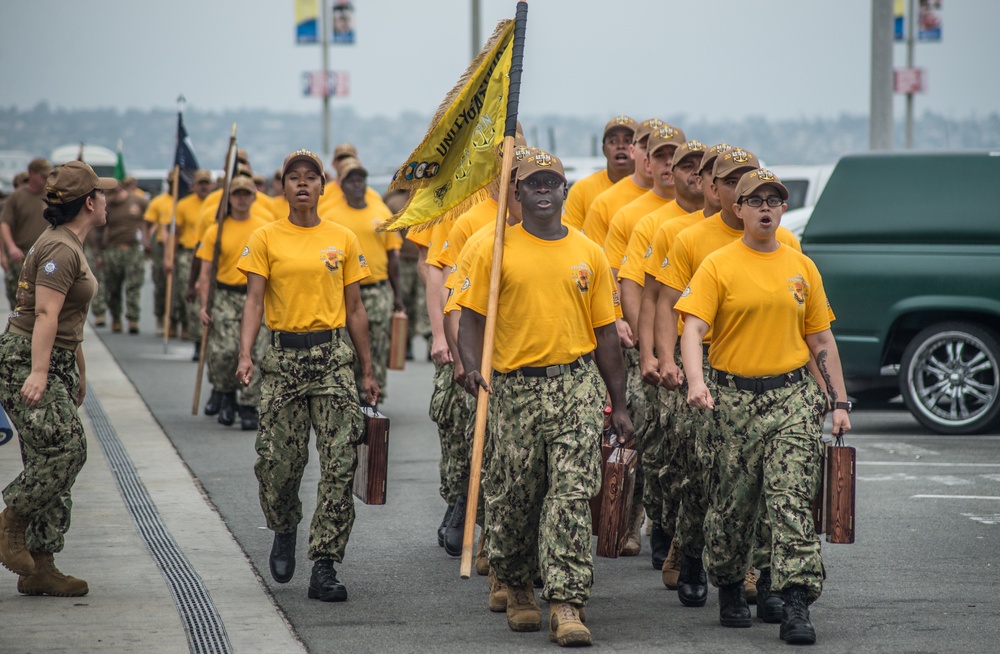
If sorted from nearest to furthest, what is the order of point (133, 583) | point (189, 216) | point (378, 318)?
1. point (133, 583)
2. point (378, 318)
3. point (189, 216)

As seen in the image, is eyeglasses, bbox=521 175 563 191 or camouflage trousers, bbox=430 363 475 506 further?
camouflage trousers, bbox=430 363 475 506

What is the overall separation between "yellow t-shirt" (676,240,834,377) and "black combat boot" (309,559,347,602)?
6.36 ft

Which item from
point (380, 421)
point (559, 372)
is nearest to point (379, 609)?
point (380, 421)

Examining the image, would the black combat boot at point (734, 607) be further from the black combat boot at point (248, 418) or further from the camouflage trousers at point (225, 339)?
the camouflage trousers at point (225, 339)

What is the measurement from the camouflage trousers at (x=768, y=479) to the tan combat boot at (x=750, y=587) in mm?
461

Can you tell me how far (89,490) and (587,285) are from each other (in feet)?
14.3

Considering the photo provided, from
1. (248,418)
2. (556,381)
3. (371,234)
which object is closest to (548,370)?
(556,381)

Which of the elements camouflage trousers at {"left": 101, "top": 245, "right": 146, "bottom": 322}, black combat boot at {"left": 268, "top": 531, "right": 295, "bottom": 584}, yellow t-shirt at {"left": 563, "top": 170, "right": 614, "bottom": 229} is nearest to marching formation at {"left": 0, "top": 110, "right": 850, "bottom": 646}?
black combat boot at {"left": 268, "top": 531, "right": 295, "bottom": 584}

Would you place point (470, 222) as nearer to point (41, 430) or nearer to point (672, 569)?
point (672, 569)

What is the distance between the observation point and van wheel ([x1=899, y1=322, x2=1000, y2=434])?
11922 mm

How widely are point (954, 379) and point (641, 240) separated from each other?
5366 mm

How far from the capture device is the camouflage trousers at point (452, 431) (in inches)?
314

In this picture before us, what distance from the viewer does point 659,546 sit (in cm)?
765

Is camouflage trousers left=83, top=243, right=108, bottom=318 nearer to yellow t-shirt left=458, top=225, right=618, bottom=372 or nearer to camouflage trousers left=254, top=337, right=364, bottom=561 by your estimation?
camouflage trousers left=254, top=337, right=364, bottom=561
